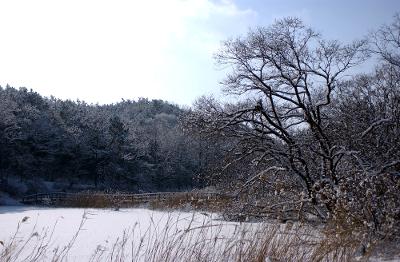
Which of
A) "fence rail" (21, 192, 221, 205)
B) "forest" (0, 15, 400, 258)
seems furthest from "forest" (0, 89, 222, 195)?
"forest" (0, 15, 400, 258)

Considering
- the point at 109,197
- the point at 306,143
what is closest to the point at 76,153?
the point at 109,197

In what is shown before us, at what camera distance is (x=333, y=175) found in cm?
870

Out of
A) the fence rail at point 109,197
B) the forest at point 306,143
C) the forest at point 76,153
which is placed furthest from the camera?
the forest at point 76,153

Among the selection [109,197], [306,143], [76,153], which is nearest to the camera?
[306,143]

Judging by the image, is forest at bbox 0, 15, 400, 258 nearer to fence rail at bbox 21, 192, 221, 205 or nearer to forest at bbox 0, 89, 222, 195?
fence rail at bbox 21, 192, 221, 205

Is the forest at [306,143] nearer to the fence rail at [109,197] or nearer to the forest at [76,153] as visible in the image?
the fence rail at [109,197]

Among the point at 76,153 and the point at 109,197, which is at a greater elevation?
the point at 76,153

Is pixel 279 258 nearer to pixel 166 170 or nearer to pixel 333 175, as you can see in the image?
pixel 333 175

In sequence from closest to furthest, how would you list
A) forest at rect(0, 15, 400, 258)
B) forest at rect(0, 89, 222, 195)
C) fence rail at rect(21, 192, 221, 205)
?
forest at rect(0, 15, 400, 258) → fence rail at rect(21, 192, 221, 205) → forest at rect(0, 89, 222, 195)

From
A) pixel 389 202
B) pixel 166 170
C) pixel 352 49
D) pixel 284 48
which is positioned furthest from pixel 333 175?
pixel 166 170

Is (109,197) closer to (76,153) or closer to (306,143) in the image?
(306,143)

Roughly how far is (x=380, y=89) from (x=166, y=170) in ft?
149

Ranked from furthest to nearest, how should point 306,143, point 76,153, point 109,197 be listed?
1. point 76,153
2. point 109,197
3. point 306,143

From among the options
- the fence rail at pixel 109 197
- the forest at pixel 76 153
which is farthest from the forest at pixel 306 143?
the forest at pixel 76 153
